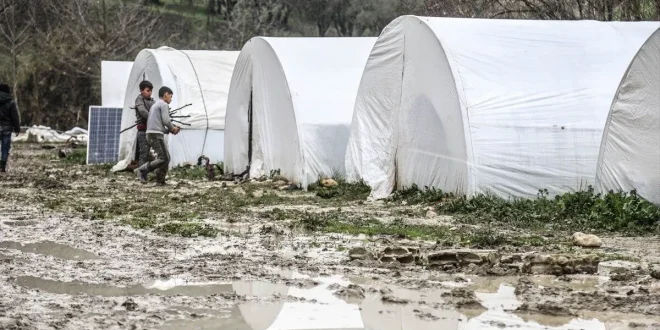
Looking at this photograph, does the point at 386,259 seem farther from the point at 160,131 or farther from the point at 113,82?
the point at 113,82

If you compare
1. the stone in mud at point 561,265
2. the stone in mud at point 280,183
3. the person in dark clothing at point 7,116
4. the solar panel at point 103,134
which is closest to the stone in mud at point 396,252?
the stone in mud at point 561,265

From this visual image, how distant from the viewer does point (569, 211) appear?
1293 centimetres

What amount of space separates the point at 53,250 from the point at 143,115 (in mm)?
10179

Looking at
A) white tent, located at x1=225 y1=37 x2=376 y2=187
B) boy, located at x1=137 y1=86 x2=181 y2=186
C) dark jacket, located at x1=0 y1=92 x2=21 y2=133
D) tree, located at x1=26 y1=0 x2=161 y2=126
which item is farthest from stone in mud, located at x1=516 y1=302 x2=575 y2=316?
tree, located at x1=26 y1=0 x2=161 y2=126

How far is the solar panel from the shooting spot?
2605 cm

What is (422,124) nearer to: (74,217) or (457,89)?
(457,89)

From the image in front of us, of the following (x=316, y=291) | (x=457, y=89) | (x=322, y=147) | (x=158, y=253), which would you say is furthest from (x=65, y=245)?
(x=322, y=147)

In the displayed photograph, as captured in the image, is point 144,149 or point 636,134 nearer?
point 636,134

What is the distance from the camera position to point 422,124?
15.8 meters

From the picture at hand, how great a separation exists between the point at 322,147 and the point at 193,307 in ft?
37.1

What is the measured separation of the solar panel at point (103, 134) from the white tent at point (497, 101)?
10567 millimetres

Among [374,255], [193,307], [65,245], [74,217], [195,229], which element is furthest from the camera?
[74,217]

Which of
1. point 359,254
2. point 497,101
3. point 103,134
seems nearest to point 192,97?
point 103,134

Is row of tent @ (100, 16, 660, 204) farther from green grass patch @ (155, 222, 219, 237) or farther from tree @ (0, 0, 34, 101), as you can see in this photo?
tree @ (0, 0, 34, 101)
